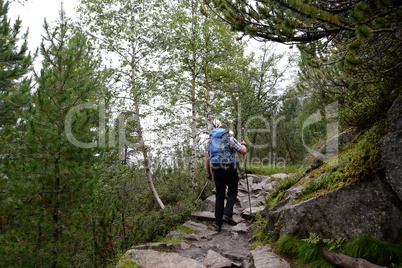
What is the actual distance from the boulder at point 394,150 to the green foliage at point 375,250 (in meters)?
0.59

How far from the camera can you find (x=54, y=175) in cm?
482

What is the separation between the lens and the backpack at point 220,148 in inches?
226

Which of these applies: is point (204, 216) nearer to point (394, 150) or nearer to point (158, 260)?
point (158, 260)

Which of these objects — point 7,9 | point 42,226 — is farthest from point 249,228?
point 7,9

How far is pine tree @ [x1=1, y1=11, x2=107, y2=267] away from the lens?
4559 mm

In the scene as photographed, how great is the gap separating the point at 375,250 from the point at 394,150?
1.25 m

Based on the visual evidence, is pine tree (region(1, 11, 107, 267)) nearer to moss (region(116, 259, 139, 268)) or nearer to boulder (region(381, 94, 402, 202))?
moss (region(116, 259, 139, 268))

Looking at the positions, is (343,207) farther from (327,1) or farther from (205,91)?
(205,91)

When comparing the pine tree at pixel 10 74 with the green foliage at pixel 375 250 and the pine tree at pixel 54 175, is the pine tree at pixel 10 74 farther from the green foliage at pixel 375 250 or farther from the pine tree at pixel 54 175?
the green foliage at pixel 375 250

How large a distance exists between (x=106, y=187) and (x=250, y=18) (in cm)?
687

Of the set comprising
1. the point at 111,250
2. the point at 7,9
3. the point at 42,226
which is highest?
the point at 7,9

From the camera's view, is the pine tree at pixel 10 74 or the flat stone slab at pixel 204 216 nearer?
the pine tree at pixel 10 74

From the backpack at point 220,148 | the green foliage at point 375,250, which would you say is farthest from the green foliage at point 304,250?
the backpack at point 220,148

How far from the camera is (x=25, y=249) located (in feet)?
14.5
